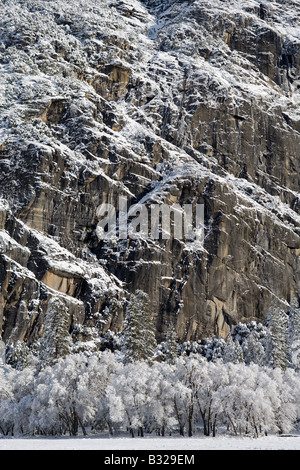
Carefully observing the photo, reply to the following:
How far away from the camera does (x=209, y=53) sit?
180750 millimetres

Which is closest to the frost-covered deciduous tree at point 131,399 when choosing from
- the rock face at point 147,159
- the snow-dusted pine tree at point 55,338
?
the snow-dusted pine tree at point 55,338

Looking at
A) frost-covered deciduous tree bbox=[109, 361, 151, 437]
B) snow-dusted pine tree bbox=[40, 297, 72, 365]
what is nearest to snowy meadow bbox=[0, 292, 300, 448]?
frost-covered deciduous tree bbox=[109, 361, 151, 437]

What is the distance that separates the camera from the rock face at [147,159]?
122 meters

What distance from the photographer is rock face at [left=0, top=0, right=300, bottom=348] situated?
121750 millimetres

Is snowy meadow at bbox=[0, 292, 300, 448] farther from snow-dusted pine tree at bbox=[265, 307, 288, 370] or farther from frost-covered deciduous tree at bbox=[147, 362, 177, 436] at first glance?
snow-dusted pine tree at bbox=[265, 307, 288, 370]

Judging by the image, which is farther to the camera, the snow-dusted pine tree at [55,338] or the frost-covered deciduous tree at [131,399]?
the snow-dusted pine tree at [55,338]

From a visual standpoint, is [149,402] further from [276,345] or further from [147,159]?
[147,159]

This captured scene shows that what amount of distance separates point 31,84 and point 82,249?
47.6 meters

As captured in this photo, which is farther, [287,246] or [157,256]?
[287,246]

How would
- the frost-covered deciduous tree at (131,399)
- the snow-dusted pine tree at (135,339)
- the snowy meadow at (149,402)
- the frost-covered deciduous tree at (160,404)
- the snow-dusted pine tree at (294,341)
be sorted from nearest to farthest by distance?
1. the frost-covered deciduous tree at (131,399)
2. the snowy meadow at (149,402)
3. the frost-covered deciduous tree at (160,404)
4. the snow-dusted pine tree at (135,339)
5. the snow-dusted pine tree at (294,341)

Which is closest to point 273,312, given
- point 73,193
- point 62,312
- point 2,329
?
point 62,312

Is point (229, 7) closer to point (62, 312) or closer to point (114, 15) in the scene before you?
point (114, 15)

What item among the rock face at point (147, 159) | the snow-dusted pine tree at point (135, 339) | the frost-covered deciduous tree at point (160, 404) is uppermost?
the rock face at point (147, 159)

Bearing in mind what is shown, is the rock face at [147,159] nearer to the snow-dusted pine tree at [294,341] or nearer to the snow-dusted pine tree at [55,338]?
the snow-dusted pine tree at [55,338]
